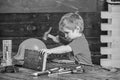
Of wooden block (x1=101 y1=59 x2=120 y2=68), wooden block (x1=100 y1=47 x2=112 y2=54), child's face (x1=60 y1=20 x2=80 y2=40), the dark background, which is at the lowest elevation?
wooden block (x1=101 y1=59 x2=120 y2=68)

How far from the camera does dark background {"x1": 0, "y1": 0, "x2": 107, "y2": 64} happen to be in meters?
3.75

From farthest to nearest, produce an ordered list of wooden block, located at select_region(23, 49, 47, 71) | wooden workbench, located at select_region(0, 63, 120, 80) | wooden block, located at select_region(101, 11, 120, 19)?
wooden block, located at select_region(101, 11, 120, 19)
wooden block, located at select_region(23, 49, 47, 71)
wooden workbench, located at select_region(0, 63, 120, 80)

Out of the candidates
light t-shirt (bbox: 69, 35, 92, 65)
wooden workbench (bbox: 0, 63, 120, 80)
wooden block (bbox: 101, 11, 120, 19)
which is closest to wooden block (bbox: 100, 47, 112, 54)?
wooden block (bbox: 101, 11, 120, 19)

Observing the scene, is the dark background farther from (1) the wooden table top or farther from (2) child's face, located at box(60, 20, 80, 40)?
(1) the wooden table top

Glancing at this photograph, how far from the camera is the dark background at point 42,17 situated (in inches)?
148

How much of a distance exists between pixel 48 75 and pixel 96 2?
2344mm

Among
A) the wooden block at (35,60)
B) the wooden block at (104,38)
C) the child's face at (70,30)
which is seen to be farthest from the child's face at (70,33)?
the wooden block at (104,38)

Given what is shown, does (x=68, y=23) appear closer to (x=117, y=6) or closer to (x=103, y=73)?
(x=103, y=73)

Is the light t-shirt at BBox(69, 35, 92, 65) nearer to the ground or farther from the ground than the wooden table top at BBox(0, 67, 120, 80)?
farther from the ground

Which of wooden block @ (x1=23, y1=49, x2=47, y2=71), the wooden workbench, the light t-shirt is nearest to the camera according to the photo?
the wooden workbench

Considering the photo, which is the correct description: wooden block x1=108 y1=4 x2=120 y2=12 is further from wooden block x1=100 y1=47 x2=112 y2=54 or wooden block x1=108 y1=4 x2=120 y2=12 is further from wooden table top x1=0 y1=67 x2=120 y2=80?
wooden table top x1=0 y1=67 x2=120 y2=80

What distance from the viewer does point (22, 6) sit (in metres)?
3.75

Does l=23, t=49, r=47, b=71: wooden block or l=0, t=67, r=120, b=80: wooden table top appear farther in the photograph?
l=23, t=49, r=47, b=71: wooden block

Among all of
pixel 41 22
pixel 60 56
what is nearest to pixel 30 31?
pixel 41 22
